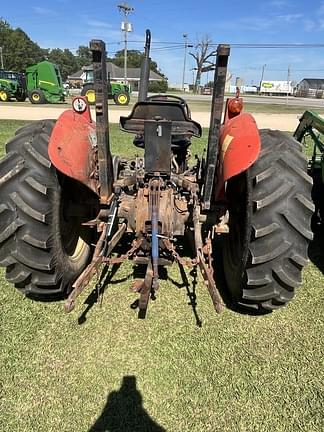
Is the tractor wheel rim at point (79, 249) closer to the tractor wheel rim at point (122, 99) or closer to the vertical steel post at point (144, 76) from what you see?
the vertical steel post at point (144, 76)

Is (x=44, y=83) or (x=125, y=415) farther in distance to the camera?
(x=44, y=83)

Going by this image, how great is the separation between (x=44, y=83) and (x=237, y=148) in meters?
24.7

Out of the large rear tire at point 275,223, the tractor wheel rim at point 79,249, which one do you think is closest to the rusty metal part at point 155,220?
A: the large rear tire at point 275,223

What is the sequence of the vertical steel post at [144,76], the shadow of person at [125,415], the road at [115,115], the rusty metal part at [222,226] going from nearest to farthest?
the shadow of person at [125,415], the rusty metal part at [222,226], the vertical steel post at [144,76], the road at [115,115]

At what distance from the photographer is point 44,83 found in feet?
81.9

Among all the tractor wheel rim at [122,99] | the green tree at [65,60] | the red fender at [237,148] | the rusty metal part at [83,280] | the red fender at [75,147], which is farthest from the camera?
the green tree at [65,60]

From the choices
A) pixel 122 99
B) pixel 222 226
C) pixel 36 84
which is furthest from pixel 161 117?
pixel 36 84

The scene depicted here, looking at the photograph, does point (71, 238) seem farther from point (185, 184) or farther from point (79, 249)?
point (185, 184)

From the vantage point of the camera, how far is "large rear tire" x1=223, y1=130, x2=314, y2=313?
273 centimetres

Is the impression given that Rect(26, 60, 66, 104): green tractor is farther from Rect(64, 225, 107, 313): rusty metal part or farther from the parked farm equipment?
Rect(64, 225, 107, 313): rusty metal part

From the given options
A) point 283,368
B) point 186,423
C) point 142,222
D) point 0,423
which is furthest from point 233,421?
point 142,222

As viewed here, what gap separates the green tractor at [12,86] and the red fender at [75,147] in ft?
82.4

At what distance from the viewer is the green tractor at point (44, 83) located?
2456cm

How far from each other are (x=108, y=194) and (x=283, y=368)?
69.4 inches
